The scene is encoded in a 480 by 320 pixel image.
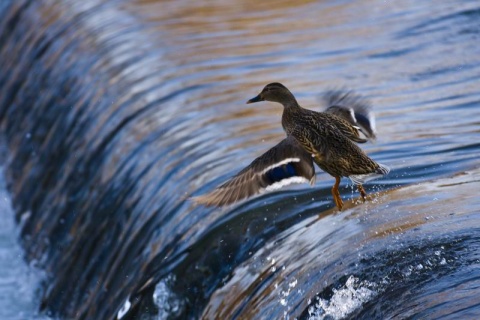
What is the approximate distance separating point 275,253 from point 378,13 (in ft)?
13.6

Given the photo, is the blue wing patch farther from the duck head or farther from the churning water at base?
the churning water at base

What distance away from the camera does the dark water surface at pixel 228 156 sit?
4203 millimetres

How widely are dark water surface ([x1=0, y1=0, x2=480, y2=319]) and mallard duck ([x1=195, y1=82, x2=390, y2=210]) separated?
6.5 inches

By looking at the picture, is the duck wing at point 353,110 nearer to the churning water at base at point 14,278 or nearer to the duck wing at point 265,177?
the duck wing at point 265,177

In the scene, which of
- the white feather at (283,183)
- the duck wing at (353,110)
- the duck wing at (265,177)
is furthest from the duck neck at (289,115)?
the white feather at (283,183)

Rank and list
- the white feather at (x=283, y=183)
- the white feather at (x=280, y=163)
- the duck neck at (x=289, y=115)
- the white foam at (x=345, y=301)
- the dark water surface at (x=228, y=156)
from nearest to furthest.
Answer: the white foam at (x=345, y=301)
the dark water surface at (x=228, y=156)
the white feather at (x=283, y=183)
the white feather at (x=280, y=163)
the duck neck at (x=289, y=115)

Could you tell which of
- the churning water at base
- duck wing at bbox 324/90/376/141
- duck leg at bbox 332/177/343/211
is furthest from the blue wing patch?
the churning water at base

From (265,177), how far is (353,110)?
1.11 meters

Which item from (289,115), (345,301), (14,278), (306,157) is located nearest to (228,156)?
(289,115)

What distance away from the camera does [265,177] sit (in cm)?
453

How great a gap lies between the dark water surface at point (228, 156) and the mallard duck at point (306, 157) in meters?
0.16

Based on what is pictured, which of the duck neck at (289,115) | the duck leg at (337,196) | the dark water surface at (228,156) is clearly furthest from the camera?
the duck neck at (289,115)

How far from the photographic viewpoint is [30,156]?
833cm

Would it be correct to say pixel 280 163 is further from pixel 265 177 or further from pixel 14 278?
pixel 14 278
